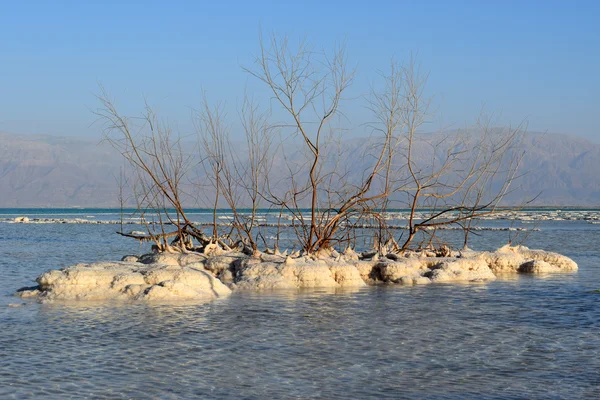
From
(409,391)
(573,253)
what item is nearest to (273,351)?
(409,391)

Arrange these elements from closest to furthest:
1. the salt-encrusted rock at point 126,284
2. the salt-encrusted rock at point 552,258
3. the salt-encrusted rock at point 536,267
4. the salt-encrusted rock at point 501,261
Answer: the salt-encrusted rock at point 126,284 < the salt-encrusted rock at point 536,267 < the salt-encrusted rock at point 501,261 < the salt-encrusted rock at point 552,258

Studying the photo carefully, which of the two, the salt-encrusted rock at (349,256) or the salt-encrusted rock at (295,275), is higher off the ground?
the salt-encrusted rock at (349,256)

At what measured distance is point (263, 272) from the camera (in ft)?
46.2

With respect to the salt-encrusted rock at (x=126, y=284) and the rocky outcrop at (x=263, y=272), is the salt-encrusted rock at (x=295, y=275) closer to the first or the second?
the rocky outcrop at (x=263, y=272)

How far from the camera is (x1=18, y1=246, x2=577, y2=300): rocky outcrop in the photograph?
12352mm

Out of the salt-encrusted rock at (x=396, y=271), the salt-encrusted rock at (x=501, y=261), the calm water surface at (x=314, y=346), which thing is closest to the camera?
the calm water surface at (x=314, y=346)

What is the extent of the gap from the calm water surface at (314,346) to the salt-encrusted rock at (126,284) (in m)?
0.56

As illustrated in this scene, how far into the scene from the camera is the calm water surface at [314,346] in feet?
22.5

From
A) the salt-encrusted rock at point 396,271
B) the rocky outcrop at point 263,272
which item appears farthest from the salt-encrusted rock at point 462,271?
the salt-encrusted rock at point 396,271

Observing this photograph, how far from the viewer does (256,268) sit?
14203 mm

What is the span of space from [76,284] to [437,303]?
19.3 feet

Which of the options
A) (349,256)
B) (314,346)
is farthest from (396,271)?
(314,346)

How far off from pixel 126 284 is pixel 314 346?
A: 4.83 m

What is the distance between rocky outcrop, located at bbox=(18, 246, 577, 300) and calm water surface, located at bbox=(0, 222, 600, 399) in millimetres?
653
